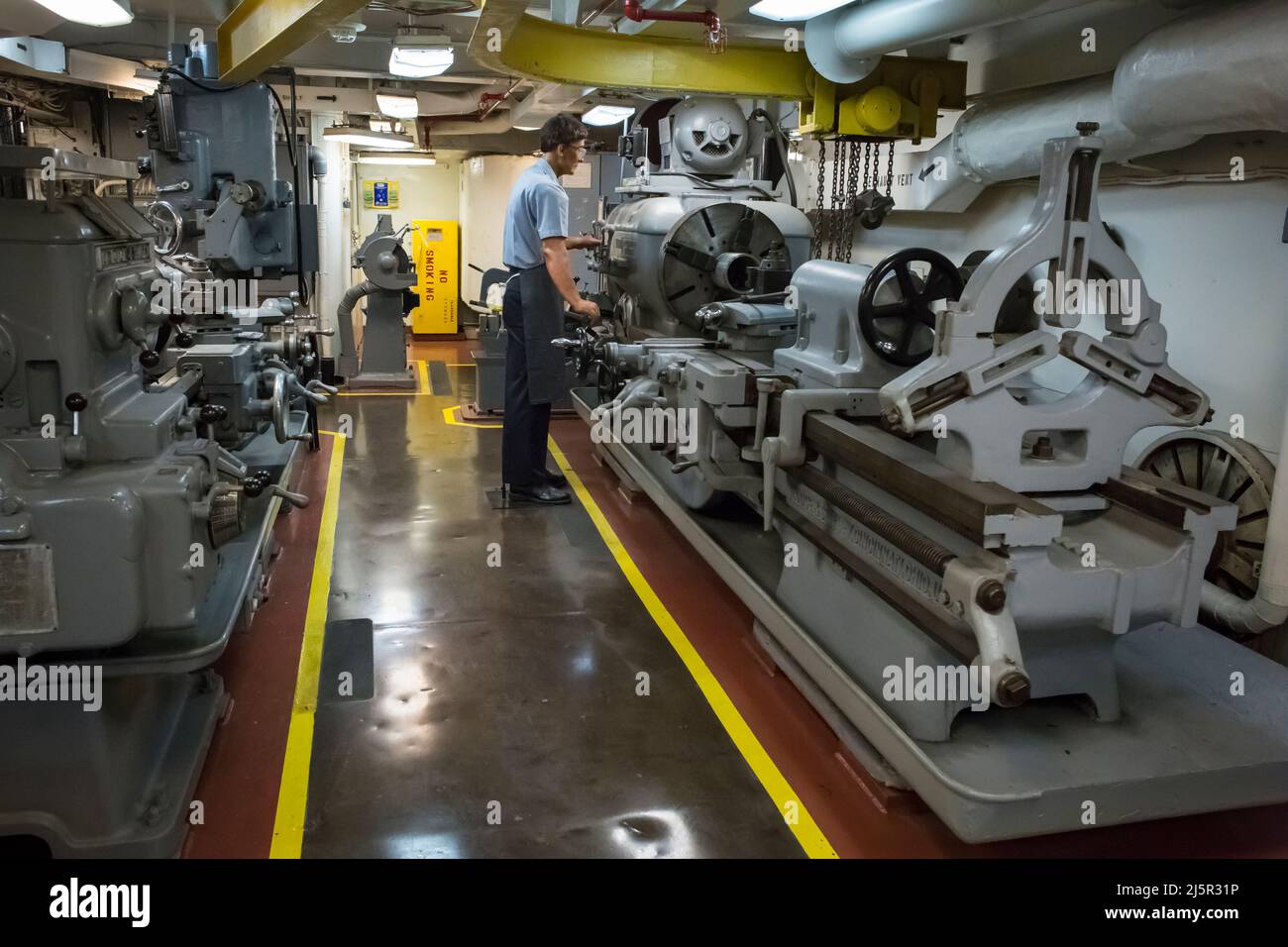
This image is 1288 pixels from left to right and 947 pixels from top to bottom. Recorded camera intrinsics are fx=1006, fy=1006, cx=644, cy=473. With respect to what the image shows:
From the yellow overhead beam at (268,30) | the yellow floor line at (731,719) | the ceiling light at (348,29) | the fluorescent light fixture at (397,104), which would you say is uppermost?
the ceiling light at (348,29)

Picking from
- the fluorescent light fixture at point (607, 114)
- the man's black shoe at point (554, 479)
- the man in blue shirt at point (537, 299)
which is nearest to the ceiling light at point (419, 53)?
the man in blue shirt at point (537, 299)

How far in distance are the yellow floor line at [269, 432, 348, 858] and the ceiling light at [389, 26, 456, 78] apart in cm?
251

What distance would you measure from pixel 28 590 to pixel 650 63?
3.30 meters

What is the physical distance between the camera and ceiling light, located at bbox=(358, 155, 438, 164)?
11617mm

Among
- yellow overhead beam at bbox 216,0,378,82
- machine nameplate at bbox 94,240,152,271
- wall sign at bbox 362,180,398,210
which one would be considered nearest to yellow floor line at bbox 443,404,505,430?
yellow overhead beam at bbox 216,0,378,82

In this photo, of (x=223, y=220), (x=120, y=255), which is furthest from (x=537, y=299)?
(x=120, y=255)

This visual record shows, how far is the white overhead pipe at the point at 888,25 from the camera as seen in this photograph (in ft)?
10.5

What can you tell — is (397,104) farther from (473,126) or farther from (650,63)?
(650,63)

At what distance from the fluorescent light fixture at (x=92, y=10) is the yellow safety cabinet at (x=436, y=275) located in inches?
320

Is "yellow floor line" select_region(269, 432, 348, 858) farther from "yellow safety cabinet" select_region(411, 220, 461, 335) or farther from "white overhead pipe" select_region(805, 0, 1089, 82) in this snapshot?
"yellow safety cabinet" select_region(411, 220, 461, 335)

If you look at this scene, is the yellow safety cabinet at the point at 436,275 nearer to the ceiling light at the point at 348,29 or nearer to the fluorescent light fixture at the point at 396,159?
the fluorescent light fixture at the point at 396,159
